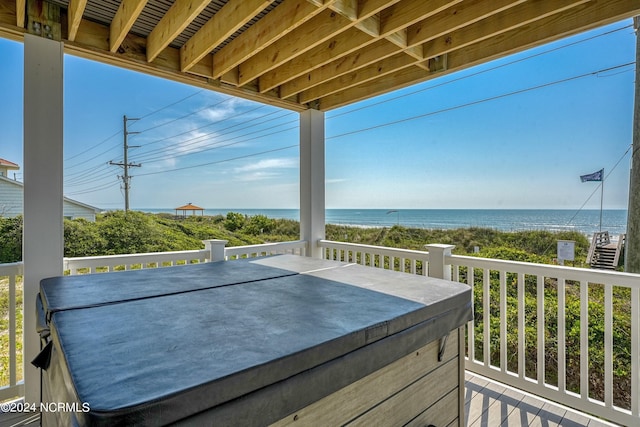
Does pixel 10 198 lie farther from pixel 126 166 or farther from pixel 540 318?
pixel 540 318

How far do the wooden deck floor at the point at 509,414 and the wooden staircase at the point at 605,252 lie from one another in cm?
342

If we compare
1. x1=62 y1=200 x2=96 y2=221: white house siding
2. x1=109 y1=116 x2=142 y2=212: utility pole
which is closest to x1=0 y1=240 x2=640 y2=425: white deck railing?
Answer: x1=62 y1=200 x2=96 y2=221: white house siding

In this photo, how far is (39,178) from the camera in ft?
7.86

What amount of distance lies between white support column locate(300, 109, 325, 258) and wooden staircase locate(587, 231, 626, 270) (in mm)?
4174

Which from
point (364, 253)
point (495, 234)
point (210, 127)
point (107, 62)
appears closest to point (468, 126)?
point (495, 234)

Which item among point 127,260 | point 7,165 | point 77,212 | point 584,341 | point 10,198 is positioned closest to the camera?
point 584,341

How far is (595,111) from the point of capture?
1314 cm

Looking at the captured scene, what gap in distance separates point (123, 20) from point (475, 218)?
18972 millimetres

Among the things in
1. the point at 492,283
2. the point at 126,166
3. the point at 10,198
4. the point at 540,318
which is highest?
the point at 126,166

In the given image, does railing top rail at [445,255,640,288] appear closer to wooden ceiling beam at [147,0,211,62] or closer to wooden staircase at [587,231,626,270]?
wooden ceiling beam at [147,0,211,62]

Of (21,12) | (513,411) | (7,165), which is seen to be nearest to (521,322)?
(513,411)

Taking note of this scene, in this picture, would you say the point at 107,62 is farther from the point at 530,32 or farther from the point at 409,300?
the point at 530,32

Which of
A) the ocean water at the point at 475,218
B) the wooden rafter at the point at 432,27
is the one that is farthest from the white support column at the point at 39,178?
the ocean water at the point at 475,218

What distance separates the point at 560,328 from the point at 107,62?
14.3 ft
